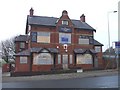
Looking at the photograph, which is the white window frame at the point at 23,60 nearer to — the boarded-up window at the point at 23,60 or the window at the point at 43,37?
the boarded-up window at the point at 23,60

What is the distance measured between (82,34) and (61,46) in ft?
20.1

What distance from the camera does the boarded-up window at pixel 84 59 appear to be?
5219 cm

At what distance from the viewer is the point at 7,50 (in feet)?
257

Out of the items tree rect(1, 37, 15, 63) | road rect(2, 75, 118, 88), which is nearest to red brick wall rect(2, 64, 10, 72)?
tree rect(1, 37, 15, 63)

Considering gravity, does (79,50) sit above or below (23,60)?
above

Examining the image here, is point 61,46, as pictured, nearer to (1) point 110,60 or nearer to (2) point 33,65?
(2) point 33,65

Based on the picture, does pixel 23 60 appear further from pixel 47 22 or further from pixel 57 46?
pixel 47 22

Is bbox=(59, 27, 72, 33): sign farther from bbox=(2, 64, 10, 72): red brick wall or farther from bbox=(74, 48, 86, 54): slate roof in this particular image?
bbox=(2, 64, 10, 72): red brick wall

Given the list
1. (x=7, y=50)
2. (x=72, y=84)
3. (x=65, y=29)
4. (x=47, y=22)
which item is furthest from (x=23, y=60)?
(x=7, y=50)

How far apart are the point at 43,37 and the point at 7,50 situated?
105 ft

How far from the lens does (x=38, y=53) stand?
4759 cm

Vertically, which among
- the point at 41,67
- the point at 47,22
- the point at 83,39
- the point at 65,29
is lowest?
the point at 41,67

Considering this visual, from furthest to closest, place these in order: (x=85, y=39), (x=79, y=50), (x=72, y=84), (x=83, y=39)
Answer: (x=85, y=39) → (x=83, y=39) → (x=79, y=50) → (x=72, y=84)

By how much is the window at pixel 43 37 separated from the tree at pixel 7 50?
93.6 feet
